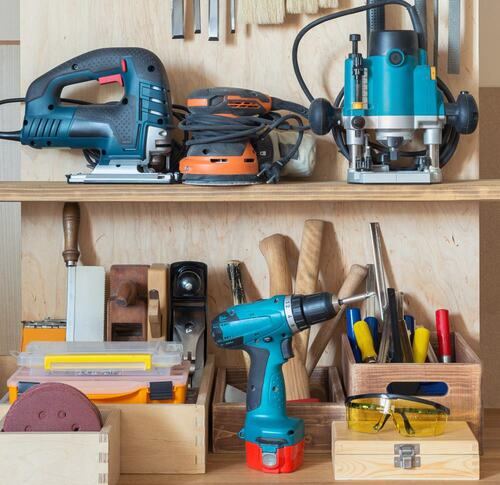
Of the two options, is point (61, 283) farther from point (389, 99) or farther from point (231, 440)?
point (389, 99)

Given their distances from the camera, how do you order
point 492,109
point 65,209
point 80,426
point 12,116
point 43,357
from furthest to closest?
point 12,116
point 492,109
point 65,209
point 43,357
point 80,426

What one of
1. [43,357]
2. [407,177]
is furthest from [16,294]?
[407,177]

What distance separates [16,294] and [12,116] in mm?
435

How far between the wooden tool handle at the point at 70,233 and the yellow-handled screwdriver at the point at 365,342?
552mm

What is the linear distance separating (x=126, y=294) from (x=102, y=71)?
41 centimetres

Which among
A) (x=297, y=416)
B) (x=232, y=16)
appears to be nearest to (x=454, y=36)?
(x=232, y=16)

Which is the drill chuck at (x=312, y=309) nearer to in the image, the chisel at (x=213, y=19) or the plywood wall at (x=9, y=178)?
the chisel at (x=213, y=19)

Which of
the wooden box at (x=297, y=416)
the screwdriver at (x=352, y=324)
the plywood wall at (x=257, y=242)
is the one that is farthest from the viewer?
the plywood wall at (x=257, y=242)

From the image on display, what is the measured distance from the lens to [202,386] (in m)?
1.66

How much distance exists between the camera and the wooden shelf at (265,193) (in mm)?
1671

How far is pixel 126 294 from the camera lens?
5.79 feet

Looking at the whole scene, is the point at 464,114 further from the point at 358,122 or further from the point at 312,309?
the point at 312,309

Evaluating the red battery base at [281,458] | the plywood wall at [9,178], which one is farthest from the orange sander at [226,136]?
the plywood wall at [9,178]

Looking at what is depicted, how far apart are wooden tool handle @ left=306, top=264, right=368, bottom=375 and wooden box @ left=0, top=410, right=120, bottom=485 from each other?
1.75 feet
